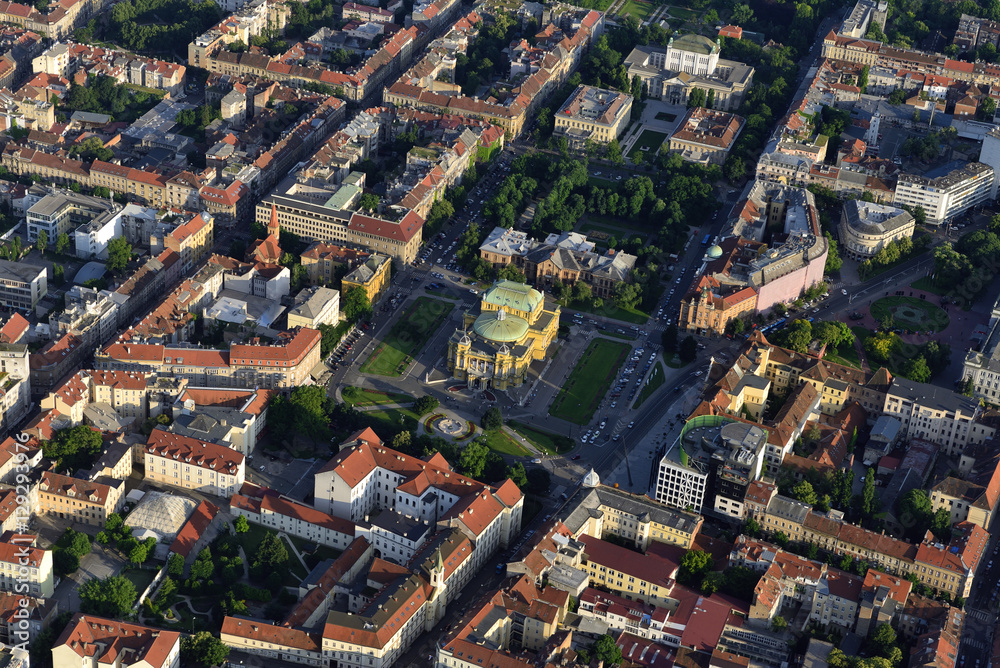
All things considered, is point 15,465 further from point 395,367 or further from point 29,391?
point 395,367

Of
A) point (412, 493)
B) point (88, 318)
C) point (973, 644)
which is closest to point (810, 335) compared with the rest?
point (973, 644)

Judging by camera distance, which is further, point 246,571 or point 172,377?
point 172,377

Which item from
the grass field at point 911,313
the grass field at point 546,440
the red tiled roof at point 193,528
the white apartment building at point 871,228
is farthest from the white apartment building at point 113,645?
the white apartment building at point 871,228

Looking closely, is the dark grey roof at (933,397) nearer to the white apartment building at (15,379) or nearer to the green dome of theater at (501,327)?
the green dome of theater at (501,327)

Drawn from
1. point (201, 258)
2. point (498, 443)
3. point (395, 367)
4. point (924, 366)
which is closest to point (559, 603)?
point (498, 443)

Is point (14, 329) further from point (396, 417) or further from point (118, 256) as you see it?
point (396, 417)
